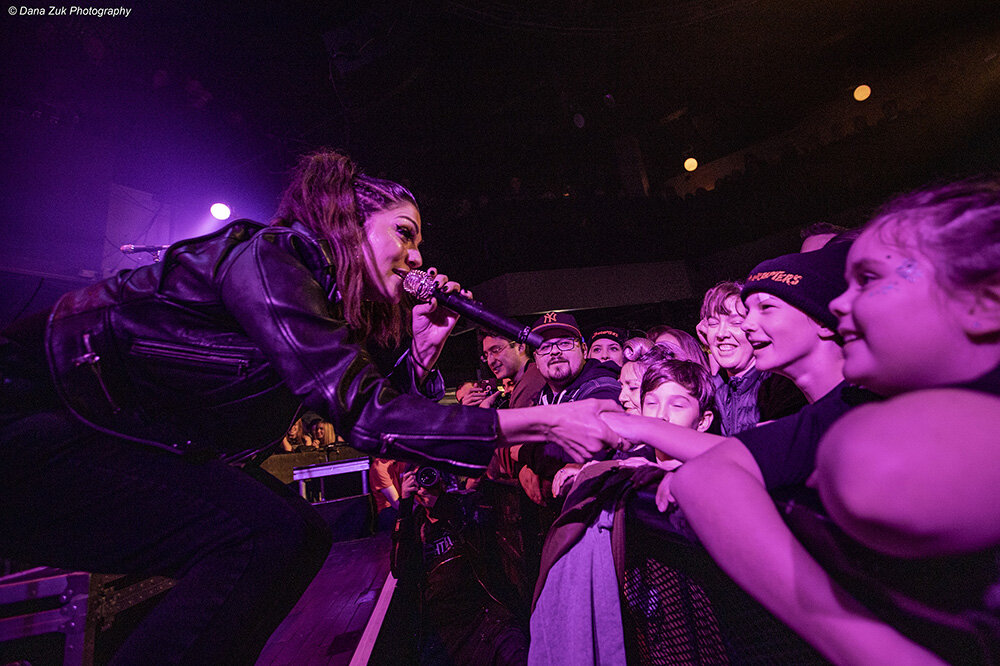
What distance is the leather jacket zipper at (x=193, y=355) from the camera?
3.58ft

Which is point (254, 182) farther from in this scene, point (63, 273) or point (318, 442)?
point (318, 442)

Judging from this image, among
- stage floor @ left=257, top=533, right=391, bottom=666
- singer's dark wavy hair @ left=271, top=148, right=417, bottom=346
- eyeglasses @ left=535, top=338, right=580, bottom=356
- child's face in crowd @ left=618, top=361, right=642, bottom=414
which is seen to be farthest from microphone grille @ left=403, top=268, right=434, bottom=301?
stage floor @ left=257, top=533, right=391, bottom=666

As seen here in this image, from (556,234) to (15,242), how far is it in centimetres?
842


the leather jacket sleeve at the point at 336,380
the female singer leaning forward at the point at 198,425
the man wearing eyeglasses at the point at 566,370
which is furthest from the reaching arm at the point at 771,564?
the man wearing eyeglasses at the point at 566,370

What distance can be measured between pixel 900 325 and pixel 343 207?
1437 millimetres

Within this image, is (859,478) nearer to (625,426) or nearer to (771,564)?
(771,564)

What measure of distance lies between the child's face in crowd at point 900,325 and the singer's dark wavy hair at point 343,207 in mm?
1196

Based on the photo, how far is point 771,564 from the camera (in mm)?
633

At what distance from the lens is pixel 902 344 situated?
1.89 ft

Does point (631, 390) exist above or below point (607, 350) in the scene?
below

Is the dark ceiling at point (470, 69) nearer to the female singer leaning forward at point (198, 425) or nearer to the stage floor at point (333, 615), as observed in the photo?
the female singer leaning forward at point (198, 425)

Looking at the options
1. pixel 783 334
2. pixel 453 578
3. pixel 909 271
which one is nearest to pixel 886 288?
pixel 909 271

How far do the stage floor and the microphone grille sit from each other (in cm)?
231

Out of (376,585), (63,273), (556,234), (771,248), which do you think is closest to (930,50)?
(771,248)
